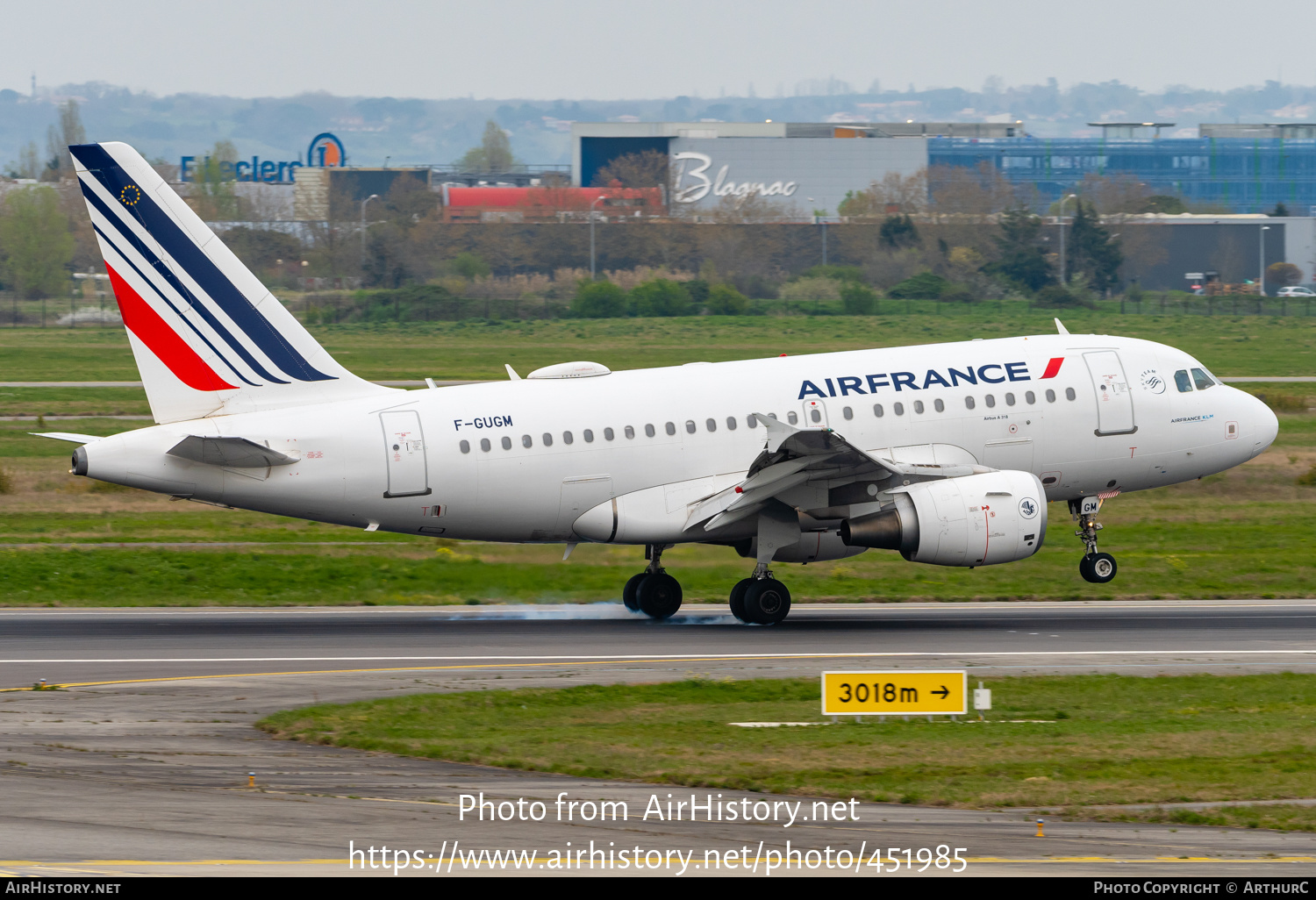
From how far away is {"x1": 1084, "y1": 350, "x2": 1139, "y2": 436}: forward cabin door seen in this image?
33.2 m

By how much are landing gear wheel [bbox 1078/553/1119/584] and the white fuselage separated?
1.46 metres

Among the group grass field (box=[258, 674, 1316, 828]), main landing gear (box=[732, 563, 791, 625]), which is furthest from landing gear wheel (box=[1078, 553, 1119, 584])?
grass field (box=[258, 674, 1316, 828])

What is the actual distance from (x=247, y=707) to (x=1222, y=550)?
2463 cm

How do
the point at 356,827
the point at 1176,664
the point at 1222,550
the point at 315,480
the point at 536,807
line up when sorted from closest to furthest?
the point at 356,827
the point at 536,807
the point at 1176,664
the point at 315,480
the point at 1222,550

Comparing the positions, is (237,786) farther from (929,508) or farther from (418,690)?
(929,508)

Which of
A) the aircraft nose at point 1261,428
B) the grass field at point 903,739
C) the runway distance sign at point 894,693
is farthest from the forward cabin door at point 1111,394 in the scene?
the runway distance sign at point 894,693

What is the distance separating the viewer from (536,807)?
54.6 ft

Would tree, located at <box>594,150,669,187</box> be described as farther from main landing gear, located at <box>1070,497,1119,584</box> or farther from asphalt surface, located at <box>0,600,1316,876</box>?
asphalt surface, located at <box>0,600,1316,876</box>

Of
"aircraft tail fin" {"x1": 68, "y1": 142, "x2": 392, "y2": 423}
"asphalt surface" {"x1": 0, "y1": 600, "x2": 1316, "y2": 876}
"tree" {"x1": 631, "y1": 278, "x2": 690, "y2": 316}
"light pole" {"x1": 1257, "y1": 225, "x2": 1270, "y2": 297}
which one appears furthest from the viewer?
"light pole" {"x1": 1257, "y1": 225, "x2": 1270, "y2": 297}

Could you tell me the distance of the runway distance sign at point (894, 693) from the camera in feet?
67.2

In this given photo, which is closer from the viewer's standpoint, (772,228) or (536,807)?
(536,807)

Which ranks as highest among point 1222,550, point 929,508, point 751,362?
point 751,362

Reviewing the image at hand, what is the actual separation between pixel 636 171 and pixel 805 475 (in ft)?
508
